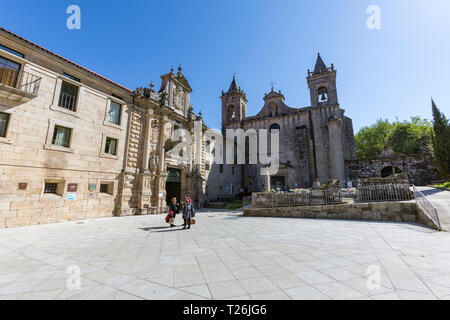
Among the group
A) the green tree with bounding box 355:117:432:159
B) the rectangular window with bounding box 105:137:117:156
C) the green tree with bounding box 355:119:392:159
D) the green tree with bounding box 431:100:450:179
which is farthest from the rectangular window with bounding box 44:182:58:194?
the green tree with bounding box 355:119:392:159

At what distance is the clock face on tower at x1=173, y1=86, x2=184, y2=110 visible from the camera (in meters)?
19.8

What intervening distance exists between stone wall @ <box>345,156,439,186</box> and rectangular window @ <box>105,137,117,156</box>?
2755 centimetres

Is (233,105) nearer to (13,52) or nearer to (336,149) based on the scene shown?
(336,149)

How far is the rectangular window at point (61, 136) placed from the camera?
10905mm

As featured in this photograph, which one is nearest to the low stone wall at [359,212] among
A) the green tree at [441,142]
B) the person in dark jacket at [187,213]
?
the person in dark jacket at [187,213]

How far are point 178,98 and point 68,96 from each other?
33.1ft

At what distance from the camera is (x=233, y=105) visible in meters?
34.8

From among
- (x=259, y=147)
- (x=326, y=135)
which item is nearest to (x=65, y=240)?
(x=259, y=147)

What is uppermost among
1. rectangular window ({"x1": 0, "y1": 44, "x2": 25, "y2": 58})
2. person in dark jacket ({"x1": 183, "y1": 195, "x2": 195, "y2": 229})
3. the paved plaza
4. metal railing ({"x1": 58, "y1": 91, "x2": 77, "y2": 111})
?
rectangular window ({"x1": 0, "y1": 44, "x2": 25, "y2": 58})

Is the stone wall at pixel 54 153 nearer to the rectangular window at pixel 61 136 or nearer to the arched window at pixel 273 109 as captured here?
the rectangular window at pixel 61 136

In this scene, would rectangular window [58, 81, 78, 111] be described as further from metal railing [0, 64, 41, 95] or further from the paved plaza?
the paved plaza

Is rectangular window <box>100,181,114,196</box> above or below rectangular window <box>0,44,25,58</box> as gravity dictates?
below
